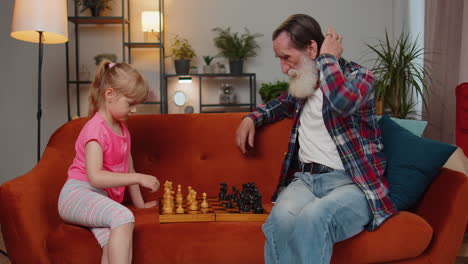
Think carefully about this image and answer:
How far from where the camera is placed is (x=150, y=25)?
467cm

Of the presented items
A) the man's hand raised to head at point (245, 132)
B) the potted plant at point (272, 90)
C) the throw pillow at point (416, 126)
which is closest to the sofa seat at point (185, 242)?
the man's hand raised to head at point (245, 132)

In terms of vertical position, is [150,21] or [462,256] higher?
[150,21]

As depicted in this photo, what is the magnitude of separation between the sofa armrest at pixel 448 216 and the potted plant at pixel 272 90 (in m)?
2.84

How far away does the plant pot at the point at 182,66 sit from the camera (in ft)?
14.9

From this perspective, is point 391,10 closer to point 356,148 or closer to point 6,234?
point 356,148

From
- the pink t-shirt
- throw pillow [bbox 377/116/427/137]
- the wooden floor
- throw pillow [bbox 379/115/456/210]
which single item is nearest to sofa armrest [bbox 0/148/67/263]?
the pink t-shirt

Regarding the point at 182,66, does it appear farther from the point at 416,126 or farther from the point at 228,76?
the point at 416,126

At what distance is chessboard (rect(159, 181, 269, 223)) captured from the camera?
1.68m

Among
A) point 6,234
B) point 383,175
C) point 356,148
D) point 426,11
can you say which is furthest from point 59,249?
point 426,11

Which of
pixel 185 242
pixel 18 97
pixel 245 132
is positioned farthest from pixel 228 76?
pixel 185 242

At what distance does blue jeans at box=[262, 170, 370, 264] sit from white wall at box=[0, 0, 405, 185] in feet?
10.8

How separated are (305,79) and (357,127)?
0.28 meters

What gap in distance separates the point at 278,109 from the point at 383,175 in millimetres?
596

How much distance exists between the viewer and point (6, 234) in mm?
1648
